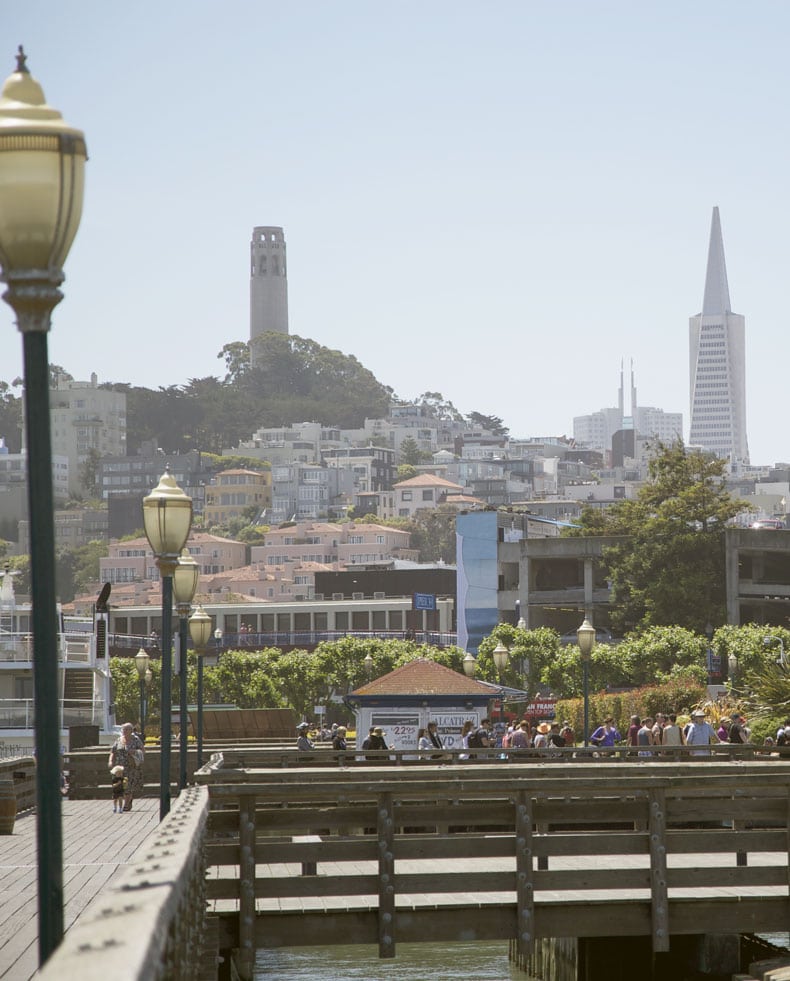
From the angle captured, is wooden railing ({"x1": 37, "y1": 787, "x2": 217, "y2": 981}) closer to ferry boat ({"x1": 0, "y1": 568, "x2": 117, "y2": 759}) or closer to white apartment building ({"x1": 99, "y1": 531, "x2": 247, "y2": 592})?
ferry boat ({"x1": 0, "y1": 568, "x2": 117, "y2": 759})

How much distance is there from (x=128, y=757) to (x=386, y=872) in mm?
15215

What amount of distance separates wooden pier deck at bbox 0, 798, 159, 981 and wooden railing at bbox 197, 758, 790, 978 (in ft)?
4.46

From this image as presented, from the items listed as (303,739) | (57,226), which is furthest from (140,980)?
(303,739)

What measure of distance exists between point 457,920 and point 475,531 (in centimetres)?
8305

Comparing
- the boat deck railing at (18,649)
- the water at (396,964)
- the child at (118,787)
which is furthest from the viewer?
the boat deck railing at (18,649)

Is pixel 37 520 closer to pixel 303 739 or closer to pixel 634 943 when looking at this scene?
pixel 634 943

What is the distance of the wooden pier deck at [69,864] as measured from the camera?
401 inches

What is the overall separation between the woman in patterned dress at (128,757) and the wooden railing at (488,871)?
1349cm

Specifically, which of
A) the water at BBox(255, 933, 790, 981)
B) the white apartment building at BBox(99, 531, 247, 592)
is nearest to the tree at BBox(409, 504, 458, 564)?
the white apartment building at BBox(99, 531, 247, 592)

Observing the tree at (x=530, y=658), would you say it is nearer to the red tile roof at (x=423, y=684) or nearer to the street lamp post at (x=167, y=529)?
the red tile roof at (x=423, y=684)

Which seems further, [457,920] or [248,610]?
[248,610]

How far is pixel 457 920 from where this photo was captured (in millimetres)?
11875

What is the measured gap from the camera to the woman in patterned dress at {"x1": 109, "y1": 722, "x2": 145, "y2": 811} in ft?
83.2

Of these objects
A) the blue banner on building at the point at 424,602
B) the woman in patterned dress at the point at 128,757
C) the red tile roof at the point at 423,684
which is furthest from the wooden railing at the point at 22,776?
the blue banner on building at the point at 424,602
